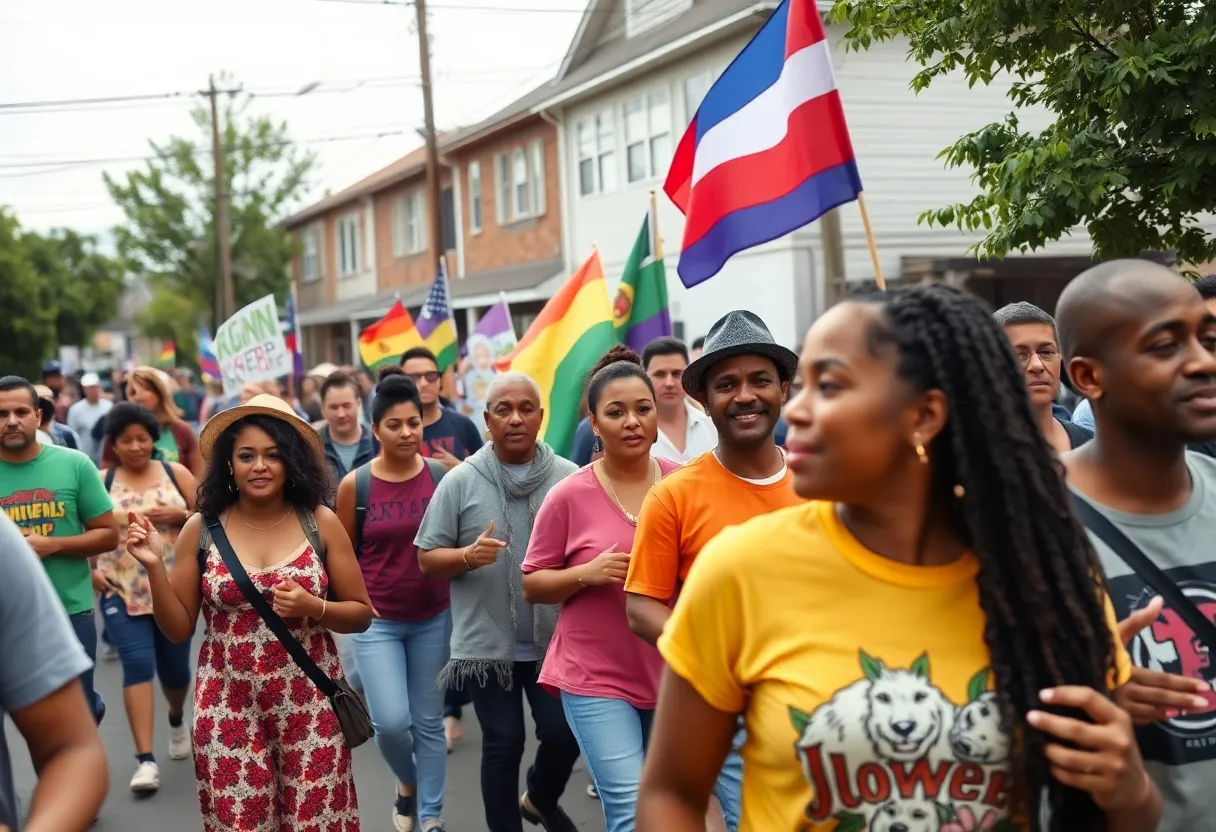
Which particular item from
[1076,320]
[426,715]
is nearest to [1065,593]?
[1076,320]

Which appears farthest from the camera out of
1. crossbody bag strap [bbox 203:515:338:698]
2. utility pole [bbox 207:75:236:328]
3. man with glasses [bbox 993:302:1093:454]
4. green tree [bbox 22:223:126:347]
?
green tree [bbox 22:223:126:347]

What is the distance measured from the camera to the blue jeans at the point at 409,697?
6.24m

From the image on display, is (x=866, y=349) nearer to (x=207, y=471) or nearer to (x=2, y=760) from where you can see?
(x=2, y=760)

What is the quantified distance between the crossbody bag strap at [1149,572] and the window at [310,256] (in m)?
44.1

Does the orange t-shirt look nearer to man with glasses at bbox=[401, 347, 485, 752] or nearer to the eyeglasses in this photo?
the eyeglasses

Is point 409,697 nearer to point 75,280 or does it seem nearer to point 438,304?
point 438,304

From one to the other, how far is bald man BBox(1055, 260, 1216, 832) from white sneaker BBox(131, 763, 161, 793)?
228 inches

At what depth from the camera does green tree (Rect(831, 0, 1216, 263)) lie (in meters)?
8.58

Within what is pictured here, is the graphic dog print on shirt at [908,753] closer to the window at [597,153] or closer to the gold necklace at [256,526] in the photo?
the gold necklace at [256,526]

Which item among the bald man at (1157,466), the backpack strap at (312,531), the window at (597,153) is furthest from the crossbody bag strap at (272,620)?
the window at (597,153)

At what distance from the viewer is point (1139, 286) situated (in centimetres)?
286

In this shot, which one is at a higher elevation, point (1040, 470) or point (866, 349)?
point (866, 349)

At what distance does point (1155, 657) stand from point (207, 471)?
3675mm

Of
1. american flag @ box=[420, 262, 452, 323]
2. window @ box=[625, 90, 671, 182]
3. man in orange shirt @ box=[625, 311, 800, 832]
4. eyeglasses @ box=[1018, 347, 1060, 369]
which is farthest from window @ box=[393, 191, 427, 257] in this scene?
man in orange shirt @ box=[625, 311, 800, 832]
